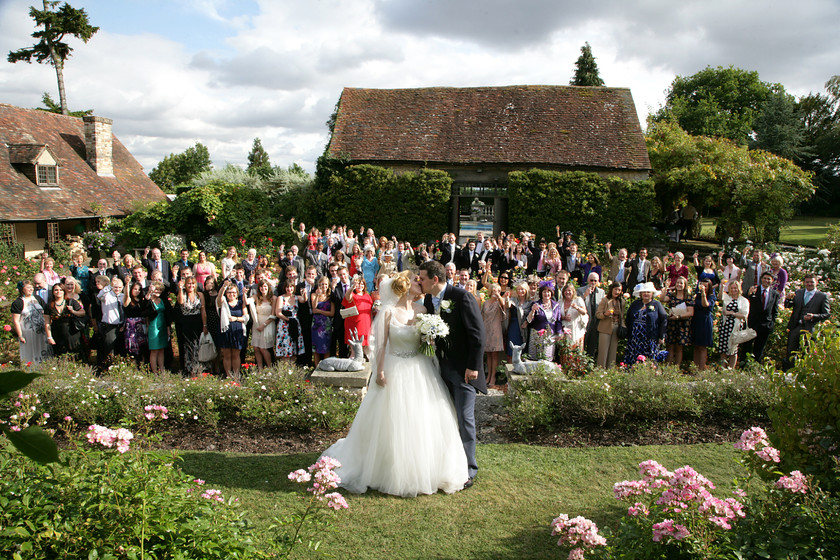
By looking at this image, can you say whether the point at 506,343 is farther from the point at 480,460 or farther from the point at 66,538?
the point at 66,538

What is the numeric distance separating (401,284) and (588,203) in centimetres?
1566

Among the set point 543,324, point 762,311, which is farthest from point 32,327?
point 762,311

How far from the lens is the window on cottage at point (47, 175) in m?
21.2

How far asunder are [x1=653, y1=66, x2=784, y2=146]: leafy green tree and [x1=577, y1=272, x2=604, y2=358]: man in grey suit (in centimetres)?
4046

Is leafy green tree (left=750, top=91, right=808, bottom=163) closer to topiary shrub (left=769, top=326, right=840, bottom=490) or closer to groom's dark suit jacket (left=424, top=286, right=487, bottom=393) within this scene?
groom's dark suit jacket (left=424, top=286, right=487, bottom=393)

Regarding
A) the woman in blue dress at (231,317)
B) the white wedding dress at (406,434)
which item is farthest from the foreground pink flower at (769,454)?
the woman in blue dress at (231,317)

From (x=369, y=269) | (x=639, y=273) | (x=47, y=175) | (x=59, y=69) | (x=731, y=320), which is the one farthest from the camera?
(x=59, y=69)

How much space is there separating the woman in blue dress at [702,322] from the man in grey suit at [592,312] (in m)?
1.47

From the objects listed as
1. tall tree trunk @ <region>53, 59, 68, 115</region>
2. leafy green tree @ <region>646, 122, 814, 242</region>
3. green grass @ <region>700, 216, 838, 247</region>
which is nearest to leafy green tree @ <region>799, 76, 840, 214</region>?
green grass @ <region>700, 216, 838, 247</region>

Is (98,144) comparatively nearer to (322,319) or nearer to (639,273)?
(322,319)

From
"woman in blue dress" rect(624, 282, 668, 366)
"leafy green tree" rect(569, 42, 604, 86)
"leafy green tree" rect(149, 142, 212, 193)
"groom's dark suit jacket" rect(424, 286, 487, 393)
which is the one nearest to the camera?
"groom's dark suit jacket" rect(424, 286, 487, 393)

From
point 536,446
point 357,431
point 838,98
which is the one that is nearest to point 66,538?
point 357,431

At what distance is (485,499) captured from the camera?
501 cm

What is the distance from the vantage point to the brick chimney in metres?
24.8
